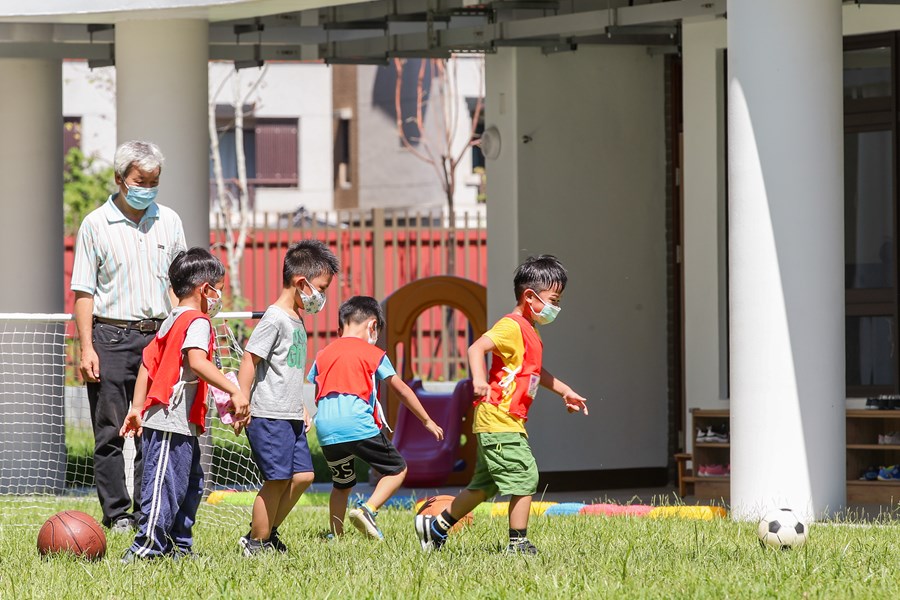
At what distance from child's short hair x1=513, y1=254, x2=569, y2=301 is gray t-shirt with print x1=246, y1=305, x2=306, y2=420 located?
3.87ft

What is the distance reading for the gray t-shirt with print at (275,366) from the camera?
7625mm

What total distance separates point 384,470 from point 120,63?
423 centimetres

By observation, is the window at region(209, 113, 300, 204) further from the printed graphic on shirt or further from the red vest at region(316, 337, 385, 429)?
the printed graphic on shirt

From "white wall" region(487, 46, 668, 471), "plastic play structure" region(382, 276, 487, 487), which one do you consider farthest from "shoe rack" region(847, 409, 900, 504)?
"plastic play structure" region(382, 276, 487, 487)

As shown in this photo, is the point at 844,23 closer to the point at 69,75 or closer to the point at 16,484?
the point at 16,484

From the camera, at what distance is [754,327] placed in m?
9.03

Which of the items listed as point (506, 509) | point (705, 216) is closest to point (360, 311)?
point (506, 509)

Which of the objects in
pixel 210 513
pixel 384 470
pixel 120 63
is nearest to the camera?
pixel 384 470

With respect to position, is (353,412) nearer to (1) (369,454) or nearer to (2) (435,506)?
(1) (369,454)

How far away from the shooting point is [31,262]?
43.0ft

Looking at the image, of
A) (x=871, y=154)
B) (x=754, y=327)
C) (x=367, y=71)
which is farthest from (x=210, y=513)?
(x=367, y=71)

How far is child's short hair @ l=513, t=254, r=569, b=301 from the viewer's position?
792cm

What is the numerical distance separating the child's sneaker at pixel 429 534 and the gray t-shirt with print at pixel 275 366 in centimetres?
84

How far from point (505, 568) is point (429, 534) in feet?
2.87
